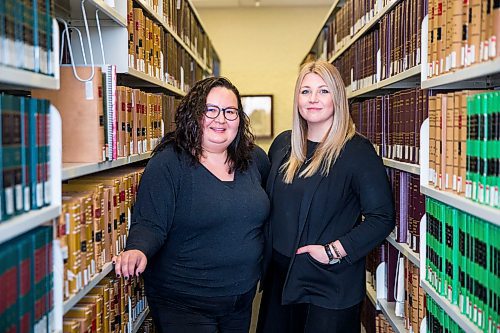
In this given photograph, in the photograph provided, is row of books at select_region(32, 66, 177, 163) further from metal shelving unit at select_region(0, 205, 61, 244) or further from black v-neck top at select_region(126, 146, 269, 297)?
metal shelving unit at select_region(0, 205, 61, 244)

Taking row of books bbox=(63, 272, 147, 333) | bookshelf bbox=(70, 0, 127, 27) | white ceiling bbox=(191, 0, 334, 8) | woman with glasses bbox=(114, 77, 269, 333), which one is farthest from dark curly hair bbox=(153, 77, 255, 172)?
white ceiling bbox=(191, 0, 334, 8)

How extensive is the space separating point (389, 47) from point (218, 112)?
109 cm

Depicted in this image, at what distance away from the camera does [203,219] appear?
87.4 inches

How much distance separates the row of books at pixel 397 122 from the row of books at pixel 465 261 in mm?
438

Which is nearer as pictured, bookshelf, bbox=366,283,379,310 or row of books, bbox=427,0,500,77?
row of books, bbox=427,0,500,77

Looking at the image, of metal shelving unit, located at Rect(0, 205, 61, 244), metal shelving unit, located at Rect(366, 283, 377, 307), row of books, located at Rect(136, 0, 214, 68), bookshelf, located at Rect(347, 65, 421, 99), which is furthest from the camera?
row of books, located at Rect(136, 0, 214, 68)

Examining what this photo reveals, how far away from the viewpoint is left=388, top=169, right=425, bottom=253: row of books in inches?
97.1

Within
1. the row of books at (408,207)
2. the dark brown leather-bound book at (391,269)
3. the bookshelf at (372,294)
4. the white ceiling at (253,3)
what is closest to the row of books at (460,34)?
the row of books at (408,207)

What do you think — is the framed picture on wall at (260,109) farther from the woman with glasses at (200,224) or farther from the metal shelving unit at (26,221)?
the metal shelving unit at (26,221)

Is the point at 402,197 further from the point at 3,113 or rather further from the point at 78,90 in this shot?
the point at 3,113

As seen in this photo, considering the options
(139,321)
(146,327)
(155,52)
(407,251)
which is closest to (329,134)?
(407,251)

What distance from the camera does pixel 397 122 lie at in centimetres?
278

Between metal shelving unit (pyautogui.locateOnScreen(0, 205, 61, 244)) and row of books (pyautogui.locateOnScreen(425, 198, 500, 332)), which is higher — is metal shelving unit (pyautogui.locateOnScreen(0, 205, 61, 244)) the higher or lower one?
the higher one

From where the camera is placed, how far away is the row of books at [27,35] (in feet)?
4.40
